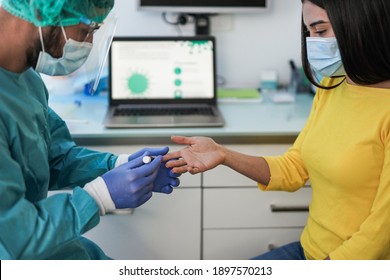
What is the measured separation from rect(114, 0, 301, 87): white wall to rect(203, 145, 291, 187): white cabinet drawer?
2.18 feet

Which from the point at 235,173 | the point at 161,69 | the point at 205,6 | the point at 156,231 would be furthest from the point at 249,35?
the point at 156,231

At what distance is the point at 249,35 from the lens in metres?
2.38

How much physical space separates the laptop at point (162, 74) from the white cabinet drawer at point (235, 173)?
0.30 metres

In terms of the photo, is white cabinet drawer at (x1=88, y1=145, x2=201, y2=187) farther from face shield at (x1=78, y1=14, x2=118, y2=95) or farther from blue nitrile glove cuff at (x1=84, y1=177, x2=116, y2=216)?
blue nitrile glove cuff at (x1=84, y1=177, x2=116, y2=216)

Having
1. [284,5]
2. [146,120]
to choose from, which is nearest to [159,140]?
[146,120]

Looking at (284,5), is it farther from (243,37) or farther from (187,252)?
(187,252)

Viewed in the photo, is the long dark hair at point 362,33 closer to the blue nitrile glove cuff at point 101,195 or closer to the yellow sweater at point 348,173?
the yellow sweater at point 348,173

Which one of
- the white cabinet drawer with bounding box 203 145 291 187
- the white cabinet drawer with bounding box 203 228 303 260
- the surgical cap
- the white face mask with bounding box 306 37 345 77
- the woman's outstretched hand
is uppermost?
the surgical cap

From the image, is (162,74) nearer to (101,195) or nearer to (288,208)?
(288,208)

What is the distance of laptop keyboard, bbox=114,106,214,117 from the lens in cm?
201

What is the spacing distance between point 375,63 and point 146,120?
972 millimetres

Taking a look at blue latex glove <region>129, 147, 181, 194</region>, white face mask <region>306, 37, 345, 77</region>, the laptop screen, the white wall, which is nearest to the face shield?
blue latex glove <region>129, 147, 181, 194</region>

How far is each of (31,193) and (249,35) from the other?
1.51m

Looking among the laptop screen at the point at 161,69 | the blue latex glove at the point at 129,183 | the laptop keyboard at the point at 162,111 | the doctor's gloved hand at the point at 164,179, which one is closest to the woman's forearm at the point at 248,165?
the doctor's gloved hand at the point at 164,179
